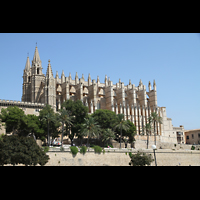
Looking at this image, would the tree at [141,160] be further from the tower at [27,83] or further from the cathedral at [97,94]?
the tower at [27,83]

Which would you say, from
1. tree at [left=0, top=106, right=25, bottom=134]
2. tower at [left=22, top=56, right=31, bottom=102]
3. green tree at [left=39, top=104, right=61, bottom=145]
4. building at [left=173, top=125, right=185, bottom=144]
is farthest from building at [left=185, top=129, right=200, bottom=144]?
tree at [left=0, top=106, right=25, bottom=134]

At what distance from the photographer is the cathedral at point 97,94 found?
5125 cm

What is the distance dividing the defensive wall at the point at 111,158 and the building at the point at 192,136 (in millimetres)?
22221

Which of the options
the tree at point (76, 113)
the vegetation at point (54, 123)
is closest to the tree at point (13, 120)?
the vegetation at point (54, 123)

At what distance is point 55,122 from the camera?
118 ft

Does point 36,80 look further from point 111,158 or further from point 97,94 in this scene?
point 111,158

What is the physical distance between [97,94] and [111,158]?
25.8m

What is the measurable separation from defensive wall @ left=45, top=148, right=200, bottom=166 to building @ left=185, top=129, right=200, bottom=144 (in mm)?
22221

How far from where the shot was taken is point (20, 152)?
23.5 meters

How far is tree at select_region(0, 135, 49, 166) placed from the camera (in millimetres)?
23109

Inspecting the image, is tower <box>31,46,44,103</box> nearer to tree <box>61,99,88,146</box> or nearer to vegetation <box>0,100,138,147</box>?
tree <box>61,99,88,146</box>
